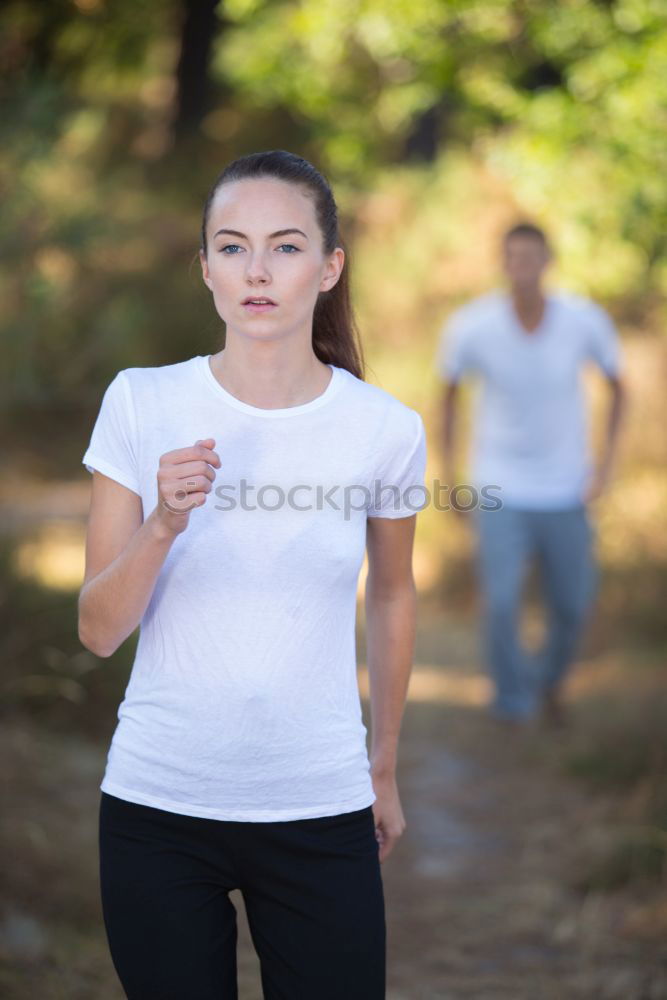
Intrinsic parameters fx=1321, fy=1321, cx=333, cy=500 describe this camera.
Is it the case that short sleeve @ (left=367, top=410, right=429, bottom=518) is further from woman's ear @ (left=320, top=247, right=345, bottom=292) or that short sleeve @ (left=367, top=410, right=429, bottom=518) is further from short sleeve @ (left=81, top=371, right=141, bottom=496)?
short sleeve @ (left=81, top=371, right=141, bottom=496)

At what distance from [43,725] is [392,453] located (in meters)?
3.34

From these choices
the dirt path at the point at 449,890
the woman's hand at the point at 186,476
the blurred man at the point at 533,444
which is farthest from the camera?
the blurred man at the point at 533,444

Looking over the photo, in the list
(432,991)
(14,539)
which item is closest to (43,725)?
(14,539)

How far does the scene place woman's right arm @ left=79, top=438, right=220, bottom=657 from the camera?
6.01 ft

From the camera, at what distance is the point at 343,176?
50.5 feet

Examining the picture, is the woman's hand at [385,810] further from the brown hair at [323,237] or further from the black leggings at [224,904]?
the brown hair at [323,237]

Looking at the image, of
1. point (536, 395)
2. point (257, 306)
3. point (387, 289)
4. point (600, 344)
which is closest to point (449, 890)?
point (536, 395)

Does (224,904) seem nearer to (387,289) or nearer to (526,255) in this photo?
(526,255)

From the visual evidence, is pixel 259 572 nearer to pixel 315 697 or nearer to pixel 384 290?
pixel 315 697

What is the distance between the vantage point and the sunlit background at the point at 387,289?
14.2ft

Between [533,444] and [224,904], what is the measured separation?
403 cm

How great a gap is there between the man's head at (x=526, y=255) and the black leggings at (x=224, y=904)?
4.03 metres

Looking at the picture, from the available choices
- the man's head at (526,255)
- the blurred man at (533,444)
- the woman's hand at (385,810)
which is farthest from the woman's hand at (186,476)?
the man's head at (526,255)

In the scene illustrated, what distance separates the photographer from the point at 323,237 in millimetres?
2191
